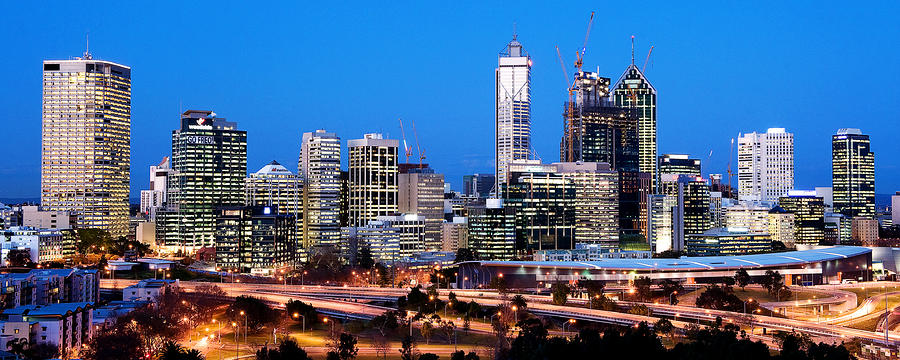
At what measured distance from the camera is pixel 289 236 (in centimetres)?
14300

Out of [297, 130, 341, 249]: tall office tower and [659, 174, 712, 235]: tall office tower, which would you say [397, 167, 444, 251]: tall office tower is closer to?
[297, 130, 341, 249]: tall office tower

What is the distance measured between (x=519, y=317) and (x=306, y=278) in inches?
1912

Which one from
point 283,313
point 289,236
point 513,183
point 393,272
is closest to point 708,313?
point 283,313

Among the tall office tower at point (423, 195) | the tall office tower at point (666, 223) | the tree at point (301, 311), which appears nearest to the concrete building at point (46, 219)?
the tall office tower at point (423, 195)

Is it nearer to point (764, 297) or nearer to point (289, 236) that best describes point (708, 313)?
point (764, 297)

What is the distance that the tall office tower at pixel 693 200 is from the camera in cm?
19288

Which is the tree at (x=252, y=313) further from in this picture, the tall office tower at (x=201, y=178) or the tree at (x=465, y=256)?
the tall office tower at (x=201, y=178)

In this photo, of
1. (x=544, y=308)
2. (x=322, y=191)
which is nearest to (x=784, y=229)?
(x=322, y=191)

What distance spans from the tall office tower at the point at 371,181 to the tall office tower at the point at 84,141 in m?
40.4

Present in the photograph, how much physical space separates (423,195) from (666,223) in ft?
158

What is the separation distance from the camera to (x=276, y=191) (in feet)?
577

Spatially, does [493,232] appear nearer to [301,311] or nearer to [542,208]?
[542,208]

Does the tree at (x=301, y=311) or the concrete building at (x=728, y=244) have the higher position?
the concrete building at (x=728, y=244)

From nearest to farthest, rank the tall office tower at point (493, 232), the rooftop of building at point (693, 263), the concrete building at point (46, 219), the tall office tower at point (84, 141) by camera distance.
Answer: the rooftop of building at point (693, 263)
the tall office tower at point (493, 232)
the concrete building at point (46, 219)
the tall office tower at point (84, 141)
